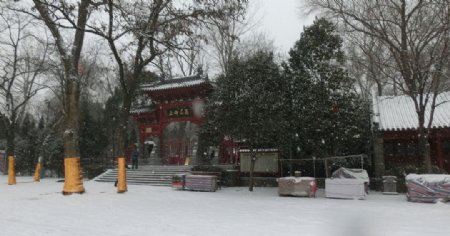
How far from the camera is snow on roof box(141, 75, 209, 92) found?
23.0 metres

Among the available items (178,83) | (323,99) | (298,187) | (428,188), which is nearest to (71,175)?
(298,187)

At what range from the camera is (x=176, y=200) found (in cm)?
1259

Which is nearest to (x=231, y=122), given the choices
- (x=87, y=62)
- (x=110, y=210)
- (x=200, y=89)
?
(x=110, y=210)

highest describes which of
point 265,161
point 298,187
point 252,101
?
point 252,101

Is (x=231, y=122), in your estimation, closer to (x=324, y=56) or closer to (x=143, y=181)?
(x=324, y=56)

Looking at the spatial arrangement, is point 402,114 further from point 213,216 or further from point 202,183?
point 213,216

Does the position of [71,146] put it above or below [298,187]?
above

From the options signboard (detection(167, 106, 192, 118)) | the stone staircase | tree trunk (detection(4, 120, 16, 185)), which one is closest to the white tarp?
the stone staircase

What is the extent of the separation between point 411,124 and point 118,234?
1498 cm

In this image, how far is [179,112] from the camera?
79.3 feet

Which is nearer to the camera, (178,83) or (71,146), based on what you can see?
(71,146)

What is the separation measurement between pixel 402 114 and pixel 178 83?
13.0m

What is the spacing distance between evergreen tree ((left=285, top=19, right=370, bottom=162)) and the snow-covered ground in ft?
12.7

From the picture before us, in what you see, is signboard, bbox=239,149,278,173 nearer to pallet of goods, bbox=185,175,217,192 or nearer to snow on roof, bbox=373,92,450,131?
pallet of goods, bbox=185,175,217,192
